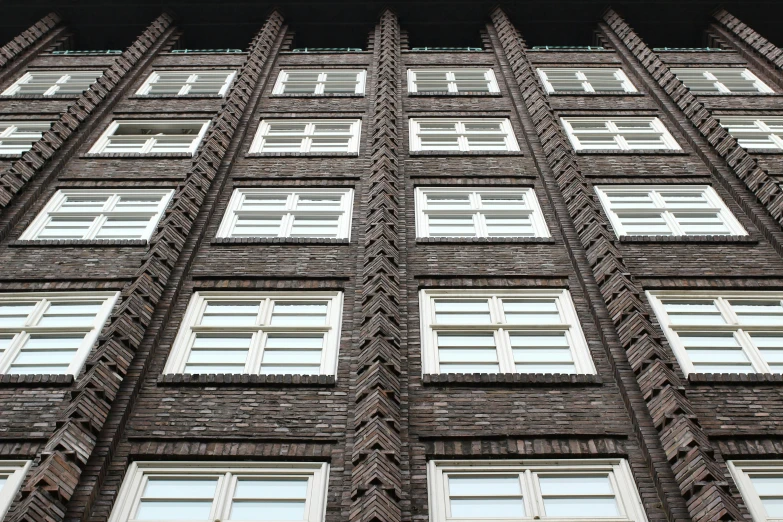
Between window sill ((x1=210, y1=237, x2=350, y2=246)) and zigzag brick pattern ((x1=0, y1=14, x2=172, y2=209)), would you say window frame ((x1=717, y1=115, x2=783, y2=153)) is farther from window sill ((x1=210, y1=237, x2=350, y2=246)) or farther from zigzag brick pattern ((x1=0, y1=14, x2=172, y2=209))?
zigzag brick pattern ((x1=0, y1=14, x2=172, y2=209))

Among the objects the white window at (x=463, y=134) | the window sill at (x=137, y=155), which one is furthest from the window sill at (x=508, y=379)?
the window sill at (x=137, y=155)

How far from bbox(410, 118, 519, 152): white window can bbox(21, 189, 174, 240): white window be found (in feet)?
21.5

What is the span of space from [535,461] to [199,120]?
596 inches

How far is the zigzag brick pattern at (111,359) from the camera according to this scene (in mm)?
9148

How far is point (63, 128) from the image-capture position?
19859 mm

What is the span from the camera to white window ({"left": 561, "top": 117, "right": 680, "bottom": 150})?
20.1 metres

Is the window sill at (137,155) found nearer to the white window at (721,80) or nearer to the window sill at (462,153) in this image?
the window sill at (462,153)

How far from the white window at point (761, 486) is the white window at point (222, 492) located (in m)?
5.05

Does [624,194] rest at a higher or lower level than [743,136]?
lower

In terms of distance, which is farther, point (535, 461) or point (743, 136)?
point (743, 136)

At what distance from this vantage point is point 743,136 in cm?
2077

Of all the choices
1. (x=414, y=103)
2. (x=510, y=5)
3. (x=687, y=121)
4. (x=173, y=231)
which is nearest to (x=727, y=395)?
(x=173, y=231)

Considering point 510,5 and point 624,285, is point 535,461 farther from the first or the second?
point 510,5

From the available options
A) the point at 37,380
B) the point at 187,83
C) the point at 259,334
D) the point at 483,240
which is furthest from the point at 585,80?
the point at 37,380
